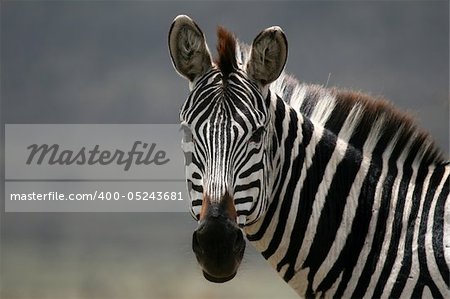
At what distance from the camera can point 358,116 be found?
3.45 meters

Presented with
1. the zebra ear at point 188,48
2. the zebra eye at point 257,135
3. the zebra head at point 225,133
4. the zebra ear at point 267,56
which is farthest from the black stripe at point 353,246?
the zebra ear at point 188,48

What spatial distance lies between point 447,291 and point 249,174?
1.10 meters

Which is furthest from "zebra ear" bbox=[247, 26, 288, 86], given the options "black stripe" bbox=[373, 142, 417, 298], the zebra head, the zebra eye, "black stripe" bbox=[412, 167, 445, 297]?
"black stripe" bbox=[412, 167, 445, 297]

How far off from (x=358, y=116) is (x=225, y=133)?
0.93 metres

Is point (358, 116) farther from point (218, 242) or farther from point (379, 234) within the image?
point (218, 242)

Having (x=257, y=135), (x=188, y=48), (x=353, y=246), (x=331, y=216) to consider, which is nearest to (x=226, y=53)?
(x=188, y=48)

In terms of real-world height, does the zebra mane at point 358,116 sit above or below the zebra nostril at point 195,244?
above

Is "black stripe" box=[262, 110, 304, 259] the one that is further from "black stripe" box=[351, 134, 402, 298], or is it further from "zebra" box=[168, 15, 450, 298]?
"black stripe" box=[351, 134, 402, 298]

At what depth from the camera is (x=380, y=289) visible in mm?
3098

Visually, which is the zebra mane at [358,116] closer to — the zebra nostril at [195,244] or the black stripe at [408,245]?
the black stripe at [408,245]

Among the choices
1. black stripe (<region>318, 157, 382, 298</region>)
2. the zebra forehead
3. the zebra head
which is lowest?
black stripe (<region>318, 157, 382, 298</region>)

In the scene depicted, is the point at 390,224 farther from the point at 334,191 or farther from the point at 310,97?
the point at 310,97

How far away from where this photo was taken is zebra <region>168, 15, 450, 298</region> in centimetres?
295

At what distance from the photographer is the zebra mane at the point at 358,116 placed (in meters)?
3.36
